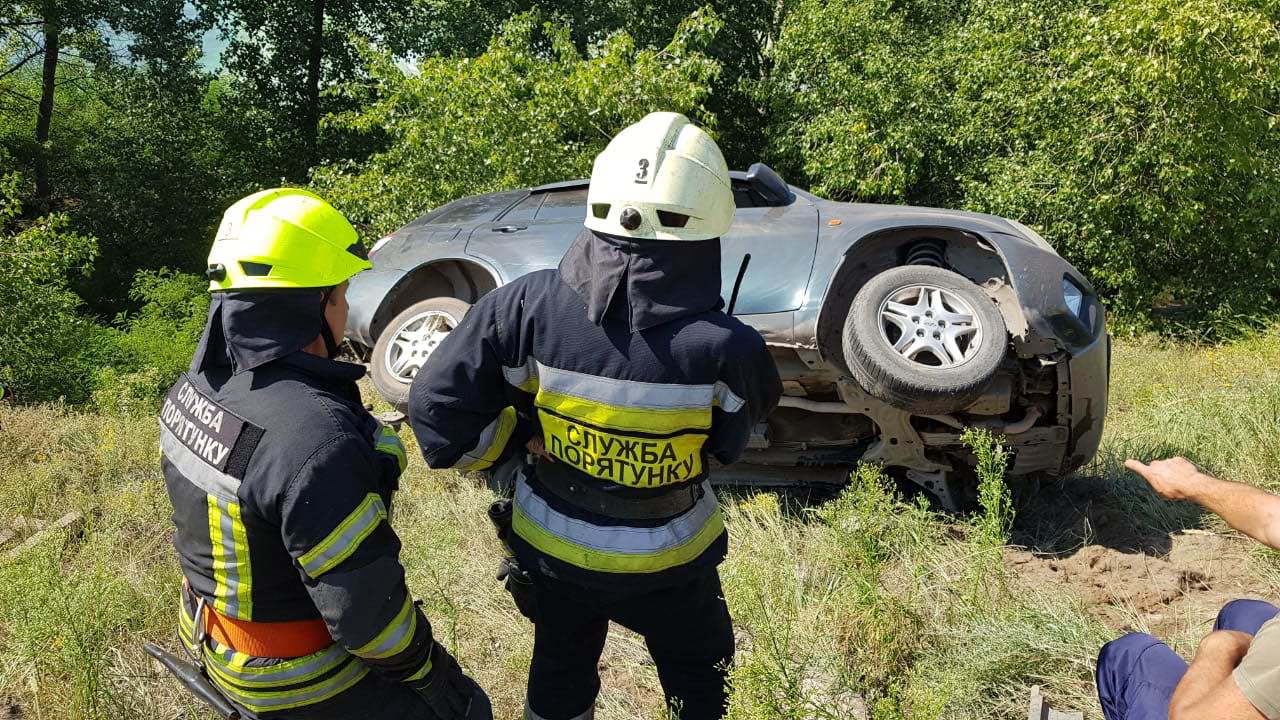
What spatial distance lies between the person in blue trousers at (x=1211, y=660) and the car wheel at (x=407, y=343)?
349cm

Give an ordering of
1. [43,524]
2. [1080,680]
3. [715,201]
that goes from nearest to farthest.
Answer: [715,201]
[1080,680]
[43,524]

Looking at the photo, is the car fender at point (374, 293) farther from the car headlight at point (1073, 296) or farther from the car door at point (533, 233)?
the car headlight at point (1073, 296)

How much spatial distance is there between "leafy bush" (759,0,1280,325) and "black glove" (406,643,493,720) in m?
9.56

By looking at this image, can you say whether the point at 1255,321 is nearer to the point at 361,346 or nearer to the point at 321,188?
the point at 361,346

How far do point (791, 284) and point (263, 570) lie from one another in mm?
3097

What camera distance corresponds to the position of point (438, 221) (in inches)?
226

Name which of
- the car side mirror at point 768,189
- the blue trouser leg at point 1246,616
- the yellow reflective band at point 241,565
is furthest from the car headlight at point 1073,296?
the yellow reflective band at point 241,565

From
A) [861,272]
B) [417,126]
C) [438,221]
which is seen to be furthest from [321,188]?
[861,272]

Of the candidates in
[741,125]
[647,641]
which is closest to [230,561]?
[647,641]

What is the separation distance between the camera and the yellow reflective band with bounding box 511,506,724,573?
6.79 feet

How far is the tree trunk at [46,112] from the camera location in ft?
51.4

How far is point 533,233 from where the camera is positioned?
511cm

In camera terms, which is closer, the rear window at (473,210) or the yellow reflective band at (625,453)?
the yellow reflective band at (625,453)

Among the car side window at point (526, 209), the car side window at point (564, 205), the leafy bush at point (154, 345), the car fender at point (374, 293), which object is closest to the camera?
the car fender at point (374, 293)
